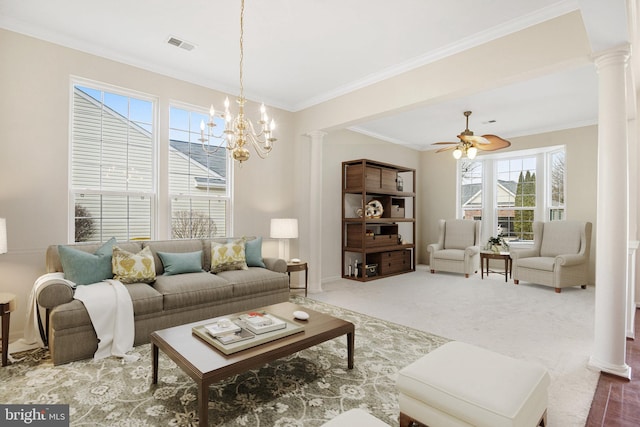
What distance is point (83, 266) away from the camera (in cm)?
301

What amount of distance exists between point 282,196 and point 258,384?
335 cm

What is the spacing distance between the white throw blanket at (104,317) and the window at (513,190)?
23.0 feet

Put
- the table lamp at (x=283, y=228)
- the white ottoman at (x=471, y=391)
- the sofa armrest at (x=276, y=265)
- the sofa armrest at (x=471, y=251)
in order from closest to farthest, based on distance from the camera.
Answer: the white ottoman at (x=471, y=391), the sofa armrest at (x=276, y=265), the table lamp at (x=283, y=228), the sofa armrest at (x=471, y=251)

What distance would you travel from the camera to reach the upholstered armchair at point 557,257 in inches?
199

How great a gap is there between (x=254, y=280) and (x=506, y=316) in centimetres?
300

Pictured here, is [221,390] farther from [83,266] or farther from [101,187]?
[101,187]

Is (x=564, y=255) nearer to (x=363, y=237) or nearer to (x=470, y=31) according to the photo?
(x=363, y=237)

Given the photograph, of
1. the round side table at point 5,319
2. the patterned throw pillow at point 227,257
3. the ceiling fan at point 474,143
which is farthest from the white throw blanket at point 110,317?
the ceiling fan at point 474,143

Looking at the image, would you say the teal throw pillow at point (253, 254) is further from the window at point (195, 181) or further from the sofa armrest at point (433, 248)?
the sofa armrest at point (433, 248)

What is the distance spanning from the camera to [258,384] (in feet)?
7.47

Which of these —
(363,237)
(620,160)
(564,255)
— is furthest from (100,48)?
(564,255)

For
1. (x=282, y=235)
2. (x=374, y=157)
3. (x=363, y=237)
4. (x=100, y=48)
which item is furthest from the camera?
(x=374, y=157)

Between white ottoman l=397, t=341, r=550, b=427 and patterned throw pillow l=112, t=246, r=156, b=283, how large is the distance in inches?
106

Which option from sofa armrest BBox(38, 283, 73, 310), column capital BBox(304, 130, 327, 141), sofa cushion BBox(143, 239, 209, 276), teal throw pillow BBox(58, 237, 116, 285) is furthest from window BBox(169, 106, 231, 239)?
sofa armrest BBox(38, 283, 73, 310)
